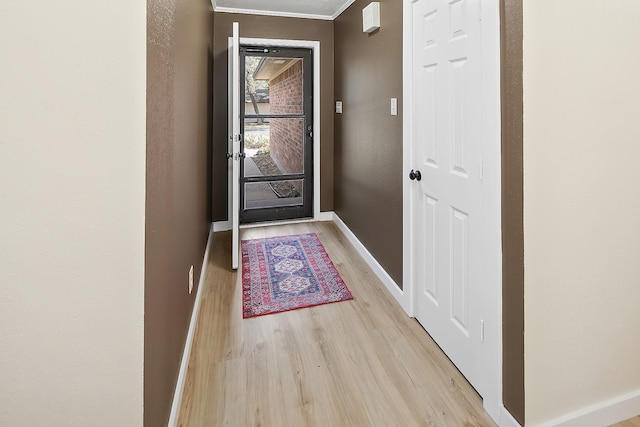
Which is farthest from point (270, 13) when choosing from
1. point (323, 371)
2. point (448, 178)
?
point (323, 371)

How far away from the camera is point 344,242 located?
12.7ft

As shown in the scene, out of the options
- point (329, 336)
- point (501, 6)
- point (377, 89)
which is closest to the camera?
point (501, 6)

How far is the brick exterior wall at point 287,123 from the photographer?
4547mm

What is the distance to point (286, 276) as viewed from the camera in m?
3.07

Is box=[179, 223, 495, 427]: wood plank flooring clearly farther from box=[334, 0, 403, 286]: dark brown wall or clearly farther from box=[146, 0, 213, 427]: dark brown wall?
box=[334, 0, 403, 286]: dark brown wall

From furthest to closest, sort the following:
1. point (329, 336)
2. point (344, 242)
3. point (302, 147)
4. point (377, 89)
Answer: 1. point (302, 147)
2. point (344, 242)
3. point (377, 89)
4. point (329, 336)

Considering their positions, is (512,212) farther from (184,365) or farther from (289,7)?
(289,7)
